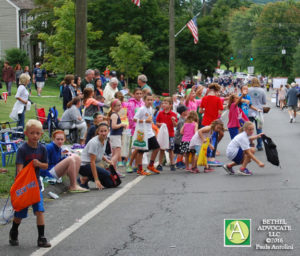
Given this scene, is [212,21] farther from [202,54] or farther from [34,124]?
[34,124]

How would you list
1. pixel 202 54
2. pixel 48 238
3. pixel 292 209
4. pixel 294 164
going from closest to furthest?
pixel 48 238 → pixel 292 209 → pixel 294 164 → pixel 202 54

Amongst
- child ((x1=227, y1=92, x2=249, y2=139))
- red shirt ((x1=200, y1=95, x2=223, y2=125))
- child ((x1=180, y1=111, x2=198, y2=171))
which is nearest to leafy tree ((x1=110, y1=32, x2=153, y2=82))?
child ((x1=227, y1=92, x2=249, y2=139))

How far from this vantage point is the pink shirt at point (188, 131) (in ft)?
45.7

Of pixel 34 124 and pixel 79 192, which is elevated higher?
pixel 34 124

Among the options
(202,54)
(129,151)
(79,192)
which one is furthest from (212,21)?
(79,192)

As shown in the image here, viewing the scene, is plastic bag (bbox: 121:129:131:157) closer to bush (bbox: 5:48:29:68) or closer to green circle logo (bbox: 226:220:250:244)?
green circle logo (bbox: 226:220:250:244)

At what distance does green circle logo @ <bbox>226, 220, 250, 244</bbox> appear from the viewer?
24.0ft

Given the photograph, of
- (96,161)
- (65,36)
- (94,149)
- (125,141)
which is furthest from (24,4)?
(94,149)

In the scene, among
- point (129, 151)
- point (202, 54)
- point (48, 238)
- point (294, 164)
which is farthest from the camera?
point (202, 54)

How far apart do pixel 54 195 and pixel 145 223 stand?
2.81 m

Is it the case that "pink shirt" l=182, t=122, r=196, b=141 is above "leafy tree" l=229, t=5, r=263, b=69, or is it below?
below

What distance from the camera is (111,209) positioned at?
9.49 meters

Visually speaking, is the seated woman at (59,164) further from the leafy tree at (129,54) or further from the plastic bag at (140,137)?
the leafy tree at (129,54)
